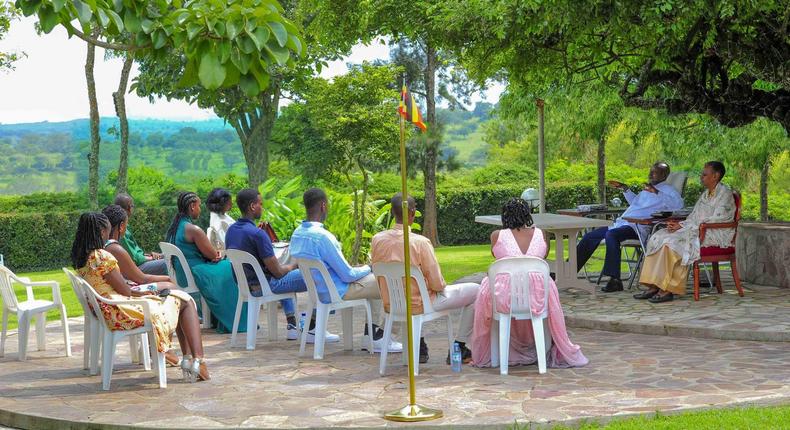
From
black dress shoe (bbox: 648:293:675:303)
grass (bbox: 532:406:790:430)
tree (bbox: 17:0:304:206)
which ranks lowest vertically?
grass (bbox: 532:406:790:430)

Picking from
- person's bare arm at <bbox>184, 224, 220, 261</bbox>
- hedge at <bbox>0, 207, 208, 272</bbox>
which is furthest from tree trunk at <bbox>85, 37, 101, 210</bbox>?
person's bare arm at <bbox>184, 224, 220, 261</bbox>

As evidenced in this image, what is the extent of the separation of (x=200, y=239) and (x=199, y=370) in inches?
104

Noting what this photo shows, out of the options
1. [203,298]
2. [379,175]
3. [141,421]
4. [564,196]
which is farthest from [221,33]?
[379,175]

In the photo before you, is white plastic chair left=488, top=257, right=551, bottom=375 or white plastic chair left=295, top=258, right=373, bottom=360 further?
white plastic chair left=295, top=258, right=373, bottom=360

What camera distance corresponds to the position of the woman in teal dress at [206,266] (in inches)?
428

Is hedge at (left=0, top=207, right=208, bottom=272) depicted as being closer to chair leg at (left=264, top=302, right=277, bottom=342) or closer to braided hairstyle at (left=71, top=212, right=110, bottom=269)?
chair leg at (left=264, top=302, right=277, bottom=342)

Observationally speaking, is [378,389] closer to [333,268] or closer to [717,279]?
[333,268]

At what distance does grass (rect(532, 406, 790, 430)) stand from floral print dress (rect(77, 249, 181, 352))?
10.0ft

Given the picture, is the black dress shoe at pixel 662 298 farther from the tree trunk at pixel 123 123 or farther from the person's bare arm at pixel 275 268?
the tree trunk at pixel 123 123

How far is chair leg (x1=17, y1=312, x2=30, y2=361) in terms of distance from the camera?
9789mm

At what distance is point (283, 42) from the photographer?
542 centimetres

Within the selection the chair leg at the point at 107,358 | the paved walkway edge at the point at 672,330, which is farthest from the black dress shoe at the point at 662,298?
the chair leg at the point at 107,358

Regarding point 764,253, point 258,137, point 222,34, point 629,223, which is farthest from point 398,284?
point 258,137

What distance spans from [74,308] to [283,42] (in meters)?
10.2
